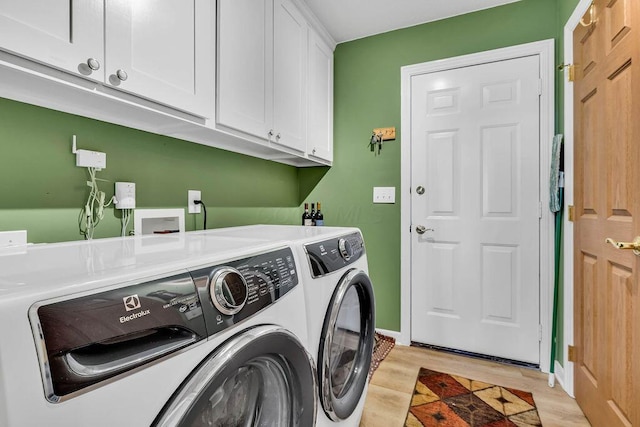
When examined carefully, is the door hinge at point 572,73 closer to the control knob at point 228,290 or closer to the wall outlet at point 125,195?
the control knob at point 228,290

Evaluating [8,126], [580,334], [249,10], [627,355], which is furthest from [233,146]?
[580,334]

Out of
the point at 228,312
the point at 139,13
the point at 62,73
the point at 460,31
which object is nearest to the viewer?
the point at 228,312

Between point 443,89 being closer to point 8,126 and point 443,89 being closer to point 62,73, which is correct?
point 62,73

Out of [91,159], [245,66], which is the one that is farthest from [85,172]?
[245,66]

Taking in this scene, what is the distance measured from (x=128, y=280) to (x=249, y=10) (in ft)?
4.93

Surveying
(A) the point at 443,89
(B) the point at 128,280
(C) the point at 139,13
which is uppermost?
(A) the point at 443,89

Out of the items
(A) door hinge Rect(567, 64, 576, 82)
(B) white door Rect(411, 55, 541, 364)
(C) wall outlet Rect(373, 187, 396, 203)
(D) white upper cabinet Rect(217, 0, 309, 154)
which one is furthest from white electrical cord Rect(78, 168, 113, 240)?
(A) door hinge Rect(567, 64, 576, 82)

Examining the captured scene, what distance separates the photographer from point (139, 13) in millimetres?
1036

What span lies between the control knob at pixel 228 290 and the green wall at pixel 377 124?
75.9 inches

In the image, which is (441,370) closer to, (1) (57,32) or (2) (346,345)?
(2) (346,345)

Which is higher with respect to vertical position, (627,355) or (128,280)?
(128,280)

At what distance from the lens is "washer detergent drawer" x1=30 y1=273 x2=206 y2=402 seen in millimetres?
406

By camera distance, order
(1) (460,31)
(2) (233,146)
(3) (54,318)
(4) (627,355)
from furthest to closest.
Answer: (1) (460,31) → (2) (233,146) → (4) (627,355) → (3) (54,318)

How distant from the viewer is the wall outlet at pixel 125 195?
1330 mm
